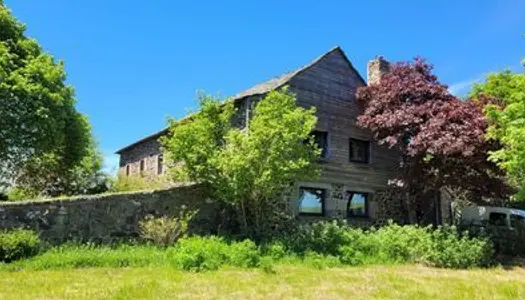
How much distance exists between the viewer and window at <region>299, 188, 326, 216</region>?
20609mm

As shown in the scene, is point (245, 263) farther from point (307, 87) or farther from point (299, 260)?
point (307, 87)

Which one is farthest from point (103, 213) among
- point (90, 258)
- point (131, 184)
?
point (131, 184)

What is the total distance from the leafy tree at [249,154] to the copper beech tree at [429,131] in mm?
4236

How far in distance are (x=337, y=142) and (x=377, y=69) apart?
4393mm

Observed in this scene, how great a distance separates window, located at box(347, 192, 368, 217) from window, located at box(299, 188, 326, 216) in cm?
156

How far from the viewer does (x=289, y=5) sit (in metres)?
15.0

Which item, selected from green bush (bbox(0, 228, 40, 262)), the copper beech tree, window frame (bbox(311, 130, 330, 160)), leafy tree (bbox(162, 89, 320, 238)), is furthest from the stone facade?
green bush (bbox(0, 228, 40, 262))

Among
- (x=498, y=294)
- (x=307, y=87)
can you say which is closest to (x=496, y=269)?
(x=498, y=294)

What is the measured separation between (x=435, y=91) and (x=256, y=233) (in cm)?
928

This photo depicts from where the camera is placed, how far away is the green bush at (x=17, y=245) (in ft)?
41.7

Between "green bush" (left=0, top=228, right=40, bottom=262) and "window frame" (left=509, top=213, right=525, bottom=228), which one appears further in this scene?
"window frame" (left=509, top=213, right=525, bottom=228)

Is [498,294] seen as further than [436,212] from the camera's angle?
No

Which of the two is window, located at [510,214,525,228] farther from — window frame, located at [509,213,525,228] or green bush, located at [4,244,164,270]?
green bush, located at [4,244,164,270]

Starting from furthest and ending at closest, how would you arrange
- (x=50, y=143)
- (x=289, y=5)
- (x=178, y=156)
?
(x=50, y=143), (x=178, y=156), (x=289, y=5)
